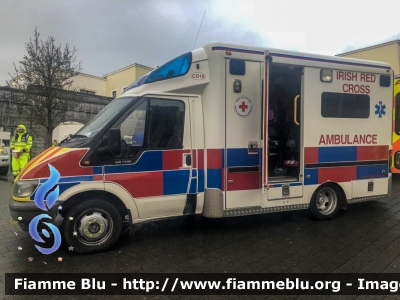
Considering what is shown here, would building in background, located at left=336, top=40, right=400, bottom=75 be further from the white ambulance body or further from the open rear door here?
the open rear door

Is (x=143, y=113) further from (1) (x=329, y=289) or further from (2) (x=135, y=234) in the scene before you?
(1) (x=329, y=289)

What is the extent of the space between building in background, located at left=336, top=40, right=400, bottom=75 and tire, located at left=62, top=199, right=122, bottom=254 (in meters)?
19.4

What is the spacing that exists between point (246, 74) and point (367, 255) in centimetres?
300

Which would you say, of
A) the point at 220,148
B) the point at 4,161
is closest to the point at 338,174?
the point at 220,148

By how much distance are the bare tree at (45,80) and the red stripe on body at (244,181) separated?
28.3ft

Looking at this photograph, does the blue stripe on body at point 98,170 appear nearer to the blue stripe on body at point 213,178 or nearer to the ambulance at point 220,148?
the ambulance at point 220,148

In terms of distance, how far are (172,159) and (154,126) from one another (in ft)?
1.74

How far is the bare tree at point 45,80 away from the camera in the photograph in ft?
33.3

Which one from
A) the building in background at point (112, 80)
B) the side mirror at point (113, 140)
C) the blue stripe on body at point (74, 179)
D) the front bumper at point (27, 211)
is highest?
the building in background at point (112, 80)

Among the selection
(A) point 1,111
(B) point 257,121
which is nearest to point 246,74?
(B) point 257,121

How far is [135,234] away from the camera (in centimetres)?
459

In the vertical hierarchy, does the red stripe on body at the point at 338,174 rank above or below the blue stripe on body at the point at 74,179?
below
